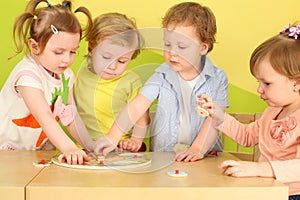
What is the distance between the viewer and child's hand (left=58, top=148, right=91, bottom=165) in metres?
0.96

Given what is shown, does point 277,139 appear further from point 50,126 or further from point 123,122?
point 50,126

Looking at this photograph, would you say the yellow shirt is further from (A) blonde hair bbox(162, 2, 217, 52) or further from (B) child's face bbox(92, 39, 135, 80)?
(A) blonde hair bbox(162, 2, 217, 52)

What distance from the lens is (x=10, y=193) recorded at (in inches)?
31.0

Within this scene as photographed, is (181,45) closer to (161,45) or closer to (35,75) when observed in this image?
(161,45)

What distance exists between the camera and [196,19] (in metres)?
1.15

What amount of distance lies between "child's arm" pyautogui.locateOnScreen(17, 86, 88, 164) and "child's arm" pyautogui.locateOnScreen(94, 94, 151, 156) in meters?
0.07

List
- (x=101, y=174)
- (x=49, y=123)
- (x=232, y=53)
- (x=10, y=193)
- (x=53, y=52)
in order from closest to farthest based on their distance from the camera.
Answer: (x=10, y=193), (x=101, y=174), (x=49, y=123), (x=53, y=52), (x=232, y=53)

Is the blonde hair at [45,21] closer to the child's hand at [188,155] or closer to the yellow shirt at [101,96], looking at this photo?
the yellow shirt at [101,96]

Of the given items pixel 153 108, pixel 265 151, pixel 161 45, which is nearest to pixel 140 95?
pixel 153 108

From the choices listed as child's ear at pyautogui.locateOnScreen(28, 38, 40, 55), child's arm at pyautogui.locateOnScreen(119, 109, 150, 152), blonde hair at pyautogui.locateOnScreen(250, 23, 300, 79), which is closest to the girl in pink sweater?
blonde hair at pyautogui.locateOnScreen(250, 23, 300, 79)

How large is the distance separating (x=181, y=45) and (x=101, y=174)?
0.93 feet

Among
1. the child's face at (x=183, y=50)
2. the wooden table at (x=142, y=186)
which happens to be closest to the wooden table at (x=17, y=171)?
the wooden table at (x=142, y=186)

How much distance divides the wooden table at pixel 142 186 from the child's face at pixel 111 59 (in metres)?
0.22

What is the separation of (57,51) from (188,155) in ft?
1.25
